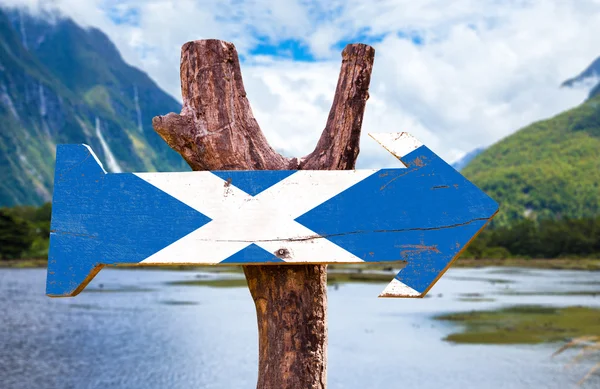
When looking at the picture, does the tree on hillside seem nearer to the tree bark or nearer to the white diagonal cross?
the tree bark

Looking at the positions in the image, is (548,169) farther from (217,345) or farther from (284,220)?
(284,220)

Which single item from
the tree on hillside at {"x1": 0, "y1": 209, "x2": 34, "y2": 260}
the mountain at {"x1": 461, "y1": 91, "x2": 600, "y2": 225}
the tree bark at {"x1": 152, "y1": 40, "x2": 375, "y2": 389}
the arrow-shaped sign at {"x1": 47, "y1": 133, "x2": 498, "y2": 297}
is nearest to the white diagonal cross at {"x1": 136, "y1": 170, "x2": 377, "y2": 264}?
the arrow-shaped sign at {"x1": 47, "y1": 133, "x2": 498, "y2": 297}

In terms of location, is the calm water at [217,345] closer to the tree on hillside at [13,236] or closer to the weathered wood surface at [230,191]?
the weathered wood surface at [230,191]

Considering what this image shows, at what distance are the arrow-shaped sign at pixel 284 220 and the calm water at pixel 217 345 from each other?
1918cm

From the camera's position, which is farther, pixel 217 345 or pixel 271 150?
pixel 217 345

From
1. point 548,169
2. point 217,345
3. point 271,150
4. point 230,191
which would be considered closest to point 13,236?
point 217,345

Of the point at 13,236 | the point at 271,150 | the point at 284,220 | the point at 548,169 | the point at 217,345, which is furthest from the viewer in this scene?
the point at 548,169

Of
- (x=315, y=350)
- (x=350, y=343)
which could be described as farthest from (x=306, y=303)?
(x=350, y=343)

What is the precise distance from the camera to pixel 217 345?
101 ft

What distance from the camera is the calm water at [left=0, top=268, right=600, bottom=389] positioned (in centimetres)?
2389

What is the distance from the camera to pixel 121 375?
2491 centimetres

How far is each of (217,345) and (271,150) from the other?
28.5m

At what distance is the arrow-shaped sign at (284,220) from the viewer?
261cm

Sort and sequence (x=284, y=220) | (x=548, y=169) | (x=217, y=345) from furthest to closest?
(x=548, y=169) < (x=217, y=345) < (x=284, y=220)
